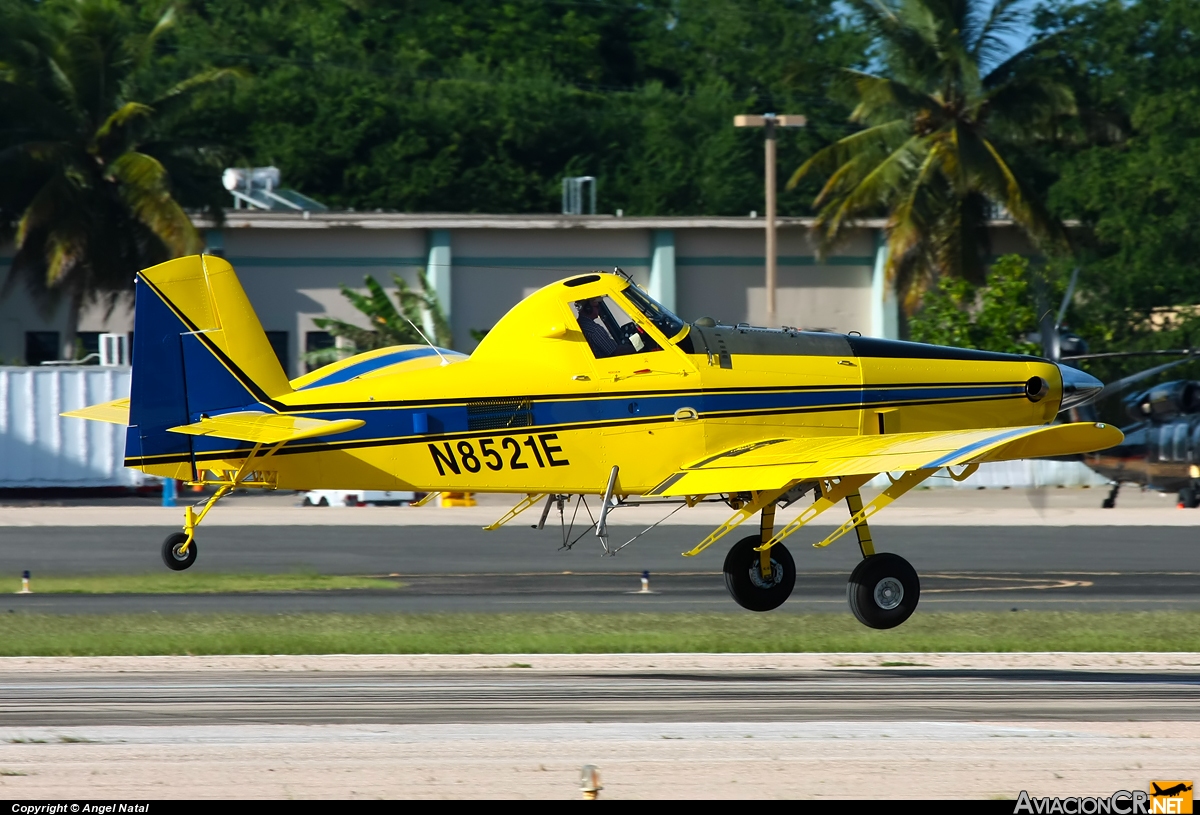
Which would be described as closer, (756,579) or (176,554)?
(176,554)

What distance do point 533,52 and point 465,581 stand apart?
180 ft

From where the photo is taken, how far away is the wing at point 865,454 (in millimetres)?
12844

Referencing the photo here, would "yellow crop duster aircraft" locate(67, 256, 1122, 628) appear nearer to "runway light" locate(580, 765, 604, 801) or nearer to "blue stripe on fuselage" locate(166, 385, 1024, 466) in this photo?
"blue stripe on fuselage" locate(166, 385, 1024, 466)

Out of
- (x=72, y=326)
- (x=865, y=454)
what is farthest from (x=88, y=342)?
(x=865, y=454)

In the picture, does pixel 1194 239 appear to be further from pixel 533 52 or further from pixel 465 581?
pixel 533 52

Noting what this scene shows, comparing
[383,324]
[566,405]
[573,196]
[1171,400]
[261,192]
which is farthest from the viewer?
[573,196]

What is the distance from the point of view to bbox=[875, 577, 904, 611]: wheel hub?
1412cm

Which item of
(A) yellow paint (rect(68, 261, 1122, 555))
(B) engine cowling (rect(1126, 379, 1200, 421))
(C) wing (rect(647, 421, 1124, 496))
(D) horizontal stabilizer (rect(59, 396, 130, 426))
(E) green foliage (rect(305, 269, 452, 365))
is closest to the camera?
(C) wing (rect(647, 421, 1124, 496))

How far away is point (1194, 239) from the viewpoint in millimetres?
45156

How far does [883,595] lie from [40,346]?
124 feet

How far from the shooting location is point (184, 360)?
44.5ft

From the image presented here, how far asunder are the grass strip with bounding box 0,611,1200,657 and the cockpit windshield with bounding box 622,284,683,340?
196 inches

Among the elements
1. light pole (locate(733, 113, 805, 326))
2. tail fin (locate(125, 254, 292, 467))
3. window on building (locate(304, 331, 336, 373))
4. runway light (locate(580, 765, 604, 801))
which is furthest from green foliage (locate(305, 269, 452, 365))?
runway light (locate(580, 765, 604, 801))

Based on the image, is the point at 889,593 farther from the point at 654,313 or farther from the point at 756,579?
the point at 654,313
